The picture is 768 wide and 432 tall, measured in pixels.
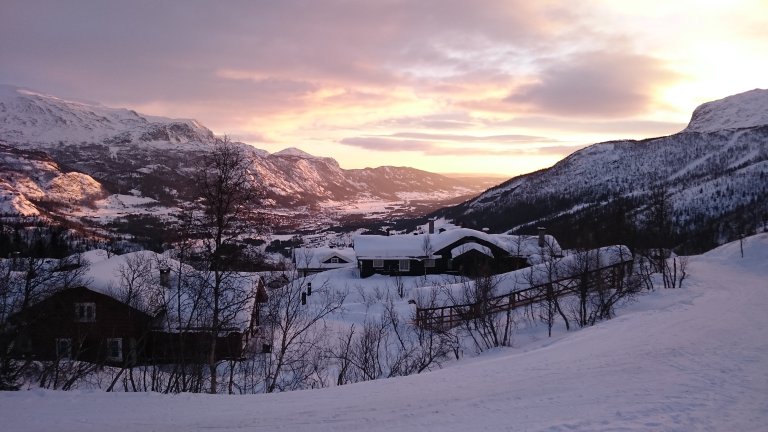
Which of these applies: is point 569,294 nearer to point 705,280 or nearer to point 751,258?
point 705,280

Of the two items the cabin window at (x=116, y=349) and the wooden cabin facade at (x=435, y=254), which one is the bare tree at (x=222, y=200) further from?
the wooden cabin facade at (x=435, y=254)

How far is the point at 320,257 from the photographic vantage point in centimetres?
7775

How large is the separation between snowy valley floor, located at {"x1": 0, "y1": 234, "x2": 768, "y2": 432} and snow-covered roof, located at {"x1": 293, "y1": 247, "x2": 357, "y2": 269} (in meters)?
62.3

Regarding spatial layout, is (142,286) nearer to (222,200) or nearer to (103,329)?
(103,329)

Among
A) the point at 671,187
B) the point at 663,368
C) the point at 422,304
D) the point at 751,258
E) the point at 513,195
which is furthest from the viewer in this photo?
the point at 513,195

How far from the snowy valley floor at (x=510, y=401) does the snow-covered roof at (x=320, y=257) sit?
6233 centimetres

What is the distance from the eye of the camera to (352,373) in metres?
21.0

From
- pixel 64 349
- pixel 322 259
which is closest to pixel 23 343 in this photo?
pixel 64 349

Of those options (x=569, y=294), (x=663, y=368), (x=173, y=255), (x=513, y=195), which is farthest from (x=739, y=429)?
(x=513, y=195)

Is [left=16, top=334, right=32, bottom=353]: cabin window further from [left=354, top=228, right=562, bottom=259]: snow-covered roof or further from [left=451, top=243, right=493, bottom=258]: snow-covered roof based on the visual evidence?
[left=451, top=243, right=493, bottom=258]: snow-covered roof

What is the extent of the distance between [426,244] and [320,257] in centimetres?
2892

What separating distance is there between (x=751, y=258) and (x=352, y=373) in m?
46.0

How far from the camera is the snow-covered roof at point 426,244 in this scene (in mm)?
A: 52875

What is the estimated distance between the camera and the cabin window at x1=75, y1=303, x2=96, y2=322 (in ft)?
95.4
